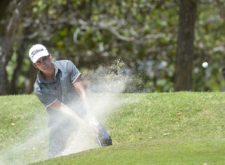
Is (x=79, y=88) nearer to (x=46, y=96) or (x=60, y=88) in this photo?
(x=60, y=88)

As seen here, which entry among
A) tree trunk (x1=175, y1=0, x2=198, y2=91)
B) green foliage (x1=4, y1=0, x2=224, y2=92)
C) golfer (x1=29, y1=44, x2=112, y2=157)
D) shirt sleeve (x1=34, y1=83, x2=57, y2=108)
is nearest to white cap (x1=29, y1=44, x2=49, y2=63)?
golfer (x1=29, y1=44, x2=112, y2=157)

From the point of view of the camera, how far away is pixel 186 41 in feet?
63.9

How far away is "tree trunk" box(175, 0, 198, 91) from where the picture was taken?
19422mm

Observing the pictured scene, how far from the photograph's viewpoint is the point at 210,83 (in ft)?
90.0

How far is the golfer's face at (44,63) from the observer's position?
34.6 feet

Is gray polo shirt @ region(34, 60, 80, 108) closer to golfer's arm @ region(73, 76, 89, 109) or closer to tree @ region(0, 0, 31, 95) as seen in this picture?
golfer's arm @ region(73, 76, 89, 109)

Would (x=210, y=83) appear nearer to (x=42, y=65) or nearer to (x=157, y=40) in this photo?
(x=157, y=40)

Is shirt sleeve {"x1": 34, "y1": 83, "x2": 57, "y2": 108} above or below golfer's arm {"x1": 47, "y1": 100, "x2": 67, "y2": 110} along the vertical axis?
above

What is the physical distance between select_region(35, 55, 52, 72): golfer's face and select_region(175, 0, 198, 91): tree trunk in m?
9.13

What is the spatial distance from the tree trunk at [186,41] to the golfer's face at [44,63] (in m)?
9.13

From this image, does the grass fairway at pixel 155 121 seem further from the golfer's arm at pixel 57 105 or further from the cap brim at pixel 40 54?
the cap brim at pixel 40 54

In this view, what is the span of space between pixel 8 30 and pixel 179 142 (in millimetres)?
10874

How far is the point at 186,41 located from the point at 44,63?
9285 mm

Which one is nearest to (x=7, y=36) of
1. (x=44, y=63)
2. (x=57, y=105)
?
(x=57, y=105)
